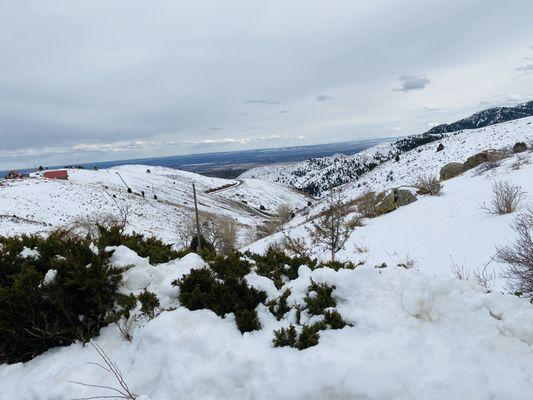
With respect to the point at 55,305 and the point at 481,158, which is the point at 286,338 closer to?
the point at 55,305

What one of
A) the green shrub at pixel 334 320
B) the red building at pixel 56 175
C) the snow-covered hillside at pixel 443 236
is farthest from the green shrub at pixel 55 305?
the red building at pixel 56 175

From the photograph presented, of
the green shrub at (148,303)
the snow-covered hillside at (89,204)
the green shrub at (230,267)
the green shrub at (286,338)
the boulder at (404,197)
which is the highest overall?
the green shrub at (230,267)

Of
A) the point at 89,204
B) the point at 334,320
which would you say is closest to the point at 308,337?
the point at 334,320

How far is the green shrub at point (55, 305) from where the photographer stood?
Result: 4176 mm

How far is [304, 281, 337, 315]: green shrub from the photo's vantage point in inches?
152

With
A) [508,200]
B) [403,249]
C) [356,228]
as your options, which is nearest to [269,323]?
[403,249]

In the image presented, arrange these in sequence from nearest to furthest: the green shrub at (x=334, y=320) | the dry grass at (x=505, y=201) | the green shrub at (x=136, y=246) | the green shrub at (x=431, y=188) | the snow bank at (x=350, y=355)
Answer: the snow bank at (x=350, y=355), the green shrub at (x=334, y=320), the green shrub at (x=136, y=246), the dry grass at (x=505, y=201), the green shrub at (x=431, y=188)

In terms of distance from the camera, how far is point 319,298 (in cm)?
393

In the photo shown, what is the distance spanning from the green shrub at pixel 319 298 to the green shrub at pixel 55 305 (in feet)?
8.54

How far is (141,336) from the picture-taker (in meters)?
3.81

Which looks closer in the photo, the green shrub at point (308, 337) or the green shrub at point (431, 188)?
the green shrub at point (308, 337)

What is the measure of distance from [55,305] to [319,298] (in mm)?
3356

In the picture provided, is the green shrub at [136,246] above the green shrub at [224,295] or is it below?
above

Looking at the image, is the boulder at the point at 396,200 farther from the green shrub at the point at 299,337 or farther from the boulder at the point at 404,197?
the green shrub at the point at 299,337
